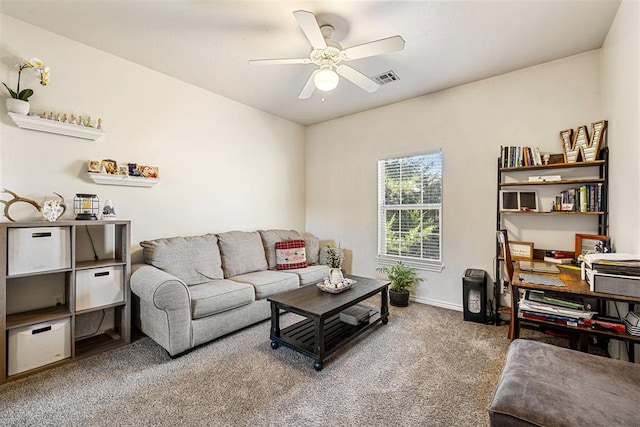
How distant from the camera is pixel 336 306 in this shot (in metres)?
2.27

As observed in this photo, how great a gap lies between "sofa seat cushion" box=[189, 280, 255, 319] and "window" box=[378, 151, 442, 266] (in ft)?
6.96

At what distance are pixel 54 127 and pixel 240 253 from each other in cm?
206

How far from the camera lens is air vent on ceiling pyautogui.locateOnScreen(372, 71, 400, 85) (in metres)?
3.08

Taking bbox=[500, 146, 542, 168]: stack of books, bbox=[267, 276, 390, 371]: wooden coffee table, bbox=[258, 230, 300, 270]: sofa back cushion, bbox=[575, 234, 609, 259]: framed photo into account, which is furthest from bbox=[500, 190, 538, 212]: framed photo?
bbox=[258, 230, 300, 270]: sofa back cushion

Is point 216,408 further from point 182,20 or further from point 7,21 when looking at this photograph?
point 7,21

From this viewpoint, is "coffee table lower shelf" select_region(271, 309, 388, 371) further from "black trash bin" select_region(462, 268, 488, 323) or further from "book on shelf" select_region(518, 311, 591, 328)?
"book on shelf" select_region(518, 311, 591, 328)

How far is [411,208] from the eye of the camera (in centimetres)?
383

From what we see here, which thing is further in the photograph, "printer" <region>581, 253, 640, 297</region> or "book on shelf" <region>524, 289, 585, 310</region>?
"book on shelf" <region>524, 289, 585, 310</region>

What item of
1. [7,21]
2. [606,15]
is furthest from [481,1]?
[7,21]

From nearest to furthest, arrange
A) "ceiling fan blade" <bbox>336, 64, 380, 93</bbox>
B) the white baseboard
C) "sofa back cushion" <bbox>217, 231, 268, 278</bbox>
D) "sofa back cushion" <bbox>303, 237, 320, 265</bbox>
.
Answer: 1. "ceiling fan blade" <bbox>336, 64, 380, 93</bbox>
2. "sofa back cushion" <bbox>217, 231, 268, 278</bbox>
3. the white baseboard
4. "sofa back cushion" <bbox>303, 237, 320, 265</bbox>

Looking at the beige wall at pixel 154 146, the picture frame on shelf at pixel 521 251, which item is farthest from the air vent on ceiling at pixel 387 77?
the picture frame on shelf at pixel 521 251

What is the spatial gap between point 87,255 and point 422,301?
3.76 metres

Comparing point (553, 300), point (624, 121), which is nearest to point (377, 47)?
point (624, 121)

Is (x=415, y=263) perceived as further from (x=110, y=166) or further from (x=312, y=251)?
(x=110, y=166)
